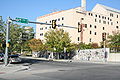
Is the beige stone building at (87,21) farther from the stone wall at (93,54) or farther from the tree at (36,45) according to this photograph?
the stone wall at (93,54)

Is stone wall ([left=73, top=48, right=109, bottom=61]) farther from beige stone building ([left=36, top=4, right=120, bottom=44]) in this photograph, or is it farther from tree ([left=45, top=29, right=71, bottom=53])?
beige stone building ([left=36, top=4, right=120, bottom=44])

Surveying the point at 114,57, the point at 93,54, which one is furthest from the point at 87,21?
the point at 114,57

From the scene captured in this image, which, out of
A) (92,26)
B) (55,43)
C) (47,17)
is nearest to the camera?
(55,43)

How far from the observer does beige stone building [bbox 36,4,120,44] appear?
6397 cm

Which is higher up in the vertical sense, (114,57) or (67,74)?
(114,57)

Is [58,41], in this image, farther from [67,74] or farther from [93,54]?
[67,74]

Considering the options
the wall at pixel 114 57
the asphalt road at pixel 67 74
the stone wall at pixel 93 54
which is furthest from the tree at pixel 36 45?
the asphalt road at pixel 67 74

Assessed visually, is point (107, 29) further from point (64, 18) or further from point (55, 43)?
point (55, 43)

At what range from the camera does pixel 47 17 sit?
243 feet

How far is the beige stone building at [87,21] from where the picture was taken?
210ft

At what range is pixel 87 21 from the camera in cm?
6631

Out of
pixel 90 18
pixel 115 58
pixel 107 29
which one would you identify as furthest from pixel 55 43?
pixel 107 29

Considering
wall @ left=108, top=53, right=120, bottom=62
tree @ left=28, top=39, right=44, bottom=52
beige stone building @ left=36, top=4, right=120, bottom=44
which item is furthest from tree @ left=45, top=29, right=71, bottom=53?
beige stone building @ left=36, top=4, right=120, bottom=44

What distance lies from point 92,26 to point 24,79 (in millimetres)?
57700
